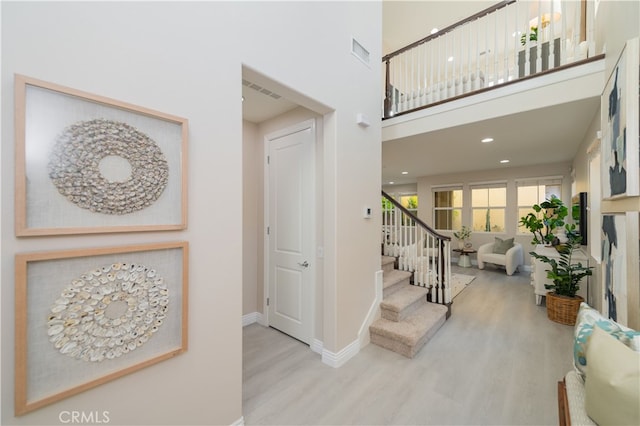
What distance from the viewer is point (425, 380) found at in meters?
2.21

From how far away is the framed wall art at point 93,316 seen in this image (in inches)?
37.0

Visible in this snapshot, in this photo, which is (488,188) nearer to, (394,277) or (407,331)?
(394,277)

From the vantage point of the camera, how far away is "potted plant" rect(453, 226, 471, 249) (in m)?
7.16

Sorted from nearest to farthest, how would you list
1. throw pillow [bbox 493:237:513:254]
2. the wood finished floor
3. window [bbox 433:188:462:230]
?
the wood finished floor, throw pillow [bbox 493:237:513:254], window [bbox 433:188:462:230]

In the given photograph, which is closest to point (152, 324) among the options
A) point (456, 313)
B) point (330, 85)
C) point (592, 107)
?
point (330, 85)

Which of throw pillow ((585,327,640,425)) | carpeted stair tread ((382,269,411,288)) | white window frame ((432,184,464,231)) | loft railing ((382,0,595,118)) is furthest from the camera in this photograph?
white window frame ((432,184,464,231))

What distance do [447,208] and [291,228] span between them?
21.3 feet

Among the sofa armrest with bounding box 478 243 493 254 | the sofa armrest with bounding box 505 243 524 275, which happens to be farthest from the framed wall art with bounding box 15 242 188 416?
the sofa armrest with bounding box 478 243 493 254

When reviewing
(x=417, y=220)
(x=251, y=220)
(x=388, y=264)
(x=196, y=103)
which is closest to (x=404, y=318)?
(x=388, y=264)

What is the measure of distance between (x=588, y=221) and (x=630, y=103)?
2799 millimetres

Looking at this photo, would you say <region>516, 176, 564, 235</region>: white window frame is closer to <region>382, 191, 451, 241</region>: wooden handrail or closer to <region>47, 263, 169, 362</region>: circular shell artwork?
<region>382, 191, 451, 241</region>: wooden handrail

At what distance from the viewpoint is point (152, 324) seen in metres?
1.24

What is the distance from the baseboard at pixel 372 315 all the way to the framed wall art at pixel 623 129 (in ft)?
6.77

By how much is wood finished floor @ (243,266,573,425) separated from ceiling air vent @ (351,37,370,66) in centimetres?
317
